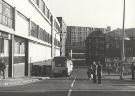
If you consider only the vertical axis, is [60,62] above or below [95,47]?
below

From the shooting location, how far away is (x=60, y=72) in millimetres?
44375

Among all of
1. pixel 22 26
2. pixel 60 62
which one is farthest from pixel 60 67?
pixel 22 26

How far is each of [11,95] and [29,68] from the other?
3208 cm

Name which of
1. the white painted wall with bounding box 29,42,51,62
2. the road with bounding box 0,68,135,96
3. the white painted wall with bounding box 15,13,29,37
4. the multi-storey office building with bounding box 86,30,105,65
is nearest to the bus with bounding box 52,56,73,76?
the white painted wall with bounding box 29,42,51,62

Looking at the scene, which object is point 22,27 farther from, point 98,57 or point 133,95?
point 98,57

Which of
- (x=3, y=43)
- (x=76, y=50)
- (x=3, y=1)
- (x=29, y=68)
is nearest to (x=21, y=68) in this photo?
(x=29, y=68)

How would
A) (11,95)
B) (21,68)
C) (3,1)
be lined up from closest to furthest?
1. (11,95)
2. (3,1)
3. (21,68)

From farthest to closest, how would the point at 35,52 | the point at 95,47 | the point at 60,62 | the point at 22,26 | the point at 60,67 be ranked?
the point at 95,47 < the point at 35,52 < the point at 60,62 < the point at 60,67 < the point at 22,26

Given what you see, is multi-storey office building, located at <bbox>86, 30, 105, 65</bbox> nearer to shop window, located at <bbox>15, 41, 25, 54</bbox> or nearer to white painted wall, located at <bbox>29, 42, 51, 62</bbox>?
white painted wall, located at <bbox>29, 42, 51, 62</bbox>

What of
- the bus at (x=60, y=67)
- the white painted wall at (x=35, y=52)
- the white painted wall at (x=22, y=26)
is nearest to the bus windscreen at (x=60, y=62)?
the bus at (x=60, y=67)

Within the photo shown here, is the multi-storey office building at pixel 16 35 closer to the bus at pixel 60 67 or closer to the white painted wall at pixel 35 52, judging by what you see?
the white painted wall at pixel 35 52

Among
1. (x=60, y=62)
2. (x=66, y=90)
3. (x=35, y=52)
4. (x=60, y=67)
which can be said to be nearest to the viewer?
(x=66, y=90)

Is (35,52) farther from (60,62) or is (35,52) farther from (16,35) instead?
(16,35)

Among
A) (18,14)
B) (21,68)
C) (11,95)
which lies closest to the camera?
(11,95)
